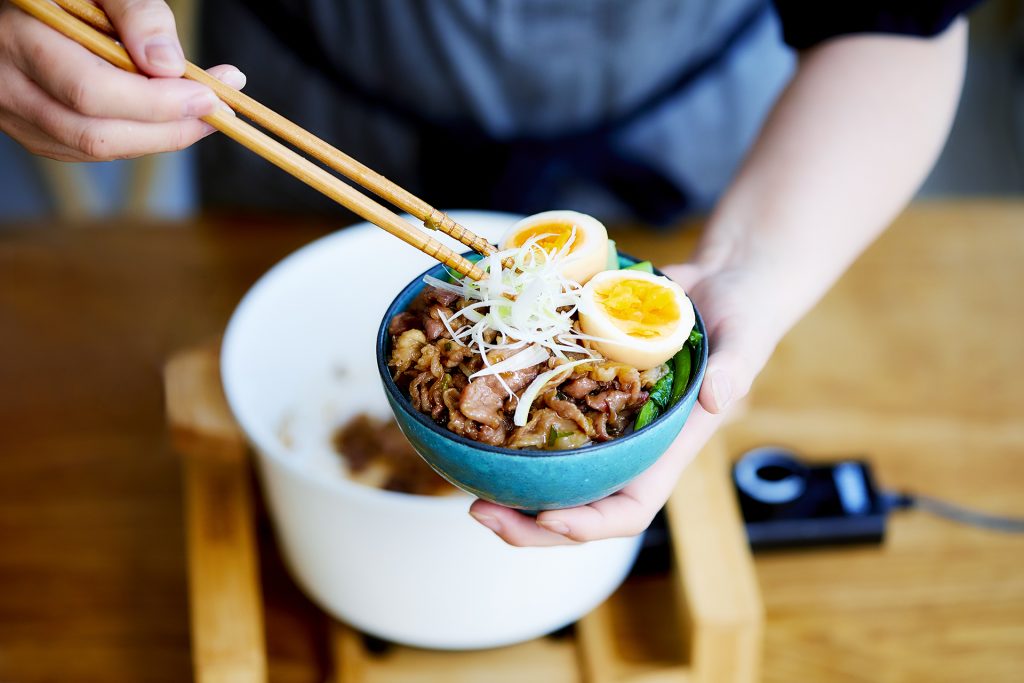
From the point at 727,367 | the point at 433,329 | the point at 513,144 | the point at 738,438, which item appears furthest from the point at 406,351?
the point at 513,144

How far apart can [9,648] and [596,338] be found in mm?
1053

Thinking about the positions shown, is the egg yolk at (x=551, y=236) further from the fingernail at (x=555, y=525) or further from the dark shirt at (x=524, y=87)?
the dark shirt at (x=524, y=87)

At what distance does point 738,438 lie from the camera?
5.52ft

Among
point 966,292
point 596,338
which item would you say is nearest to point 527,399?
point 596,338

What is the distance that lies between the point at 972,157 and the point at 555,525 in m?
4.13

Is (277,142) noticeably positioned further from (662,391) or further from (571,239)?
(662,391)

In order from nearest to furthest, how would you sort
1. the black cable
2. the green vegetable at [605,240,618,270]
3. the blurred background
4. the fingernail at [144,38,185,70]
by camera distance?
the fingernail at [144,38,185,70] < the green vegetable at [605,240,618,270] < the black cable < the blurred background

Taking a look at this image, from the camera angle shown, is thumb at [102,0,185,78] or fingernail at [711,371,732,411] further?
fingernail at [711,371,732,411]

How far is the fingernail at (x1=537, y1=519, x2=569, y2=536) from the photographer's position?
98cm

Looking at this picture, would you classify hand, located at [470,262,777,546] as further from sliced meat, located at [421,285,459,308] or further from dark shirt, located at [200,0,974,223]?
dark shirt, located at [200,0,974,223]

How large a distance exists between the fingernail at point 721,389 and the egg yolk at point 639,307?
0.08 metres

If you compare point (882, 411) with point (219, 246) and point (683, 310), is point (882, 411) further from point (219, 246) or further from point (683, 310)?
point (219, 246)

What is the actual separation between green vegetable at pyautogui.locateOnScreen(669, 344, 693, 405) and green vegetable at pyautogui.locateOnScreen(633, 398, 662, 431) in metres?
0.02

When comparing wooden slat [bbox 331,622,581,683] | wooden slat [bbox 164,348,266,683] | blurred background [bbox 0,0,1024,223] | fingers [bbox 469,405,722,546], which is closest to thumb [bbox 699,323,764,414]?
fingers [bbox 469,405,722,546]
